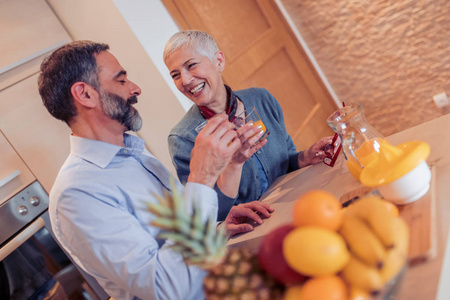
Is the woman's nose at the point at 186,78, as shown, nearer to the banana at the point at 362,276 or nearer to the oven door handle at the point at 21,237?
the oven door handle at the point at 21,237

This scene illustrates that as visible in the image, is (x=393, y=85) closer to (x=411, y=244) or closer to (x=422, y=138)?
(x=422, y=138)

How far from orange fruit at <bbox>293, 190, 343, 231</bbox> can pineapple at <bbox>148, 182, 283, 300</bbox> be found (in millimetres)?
100

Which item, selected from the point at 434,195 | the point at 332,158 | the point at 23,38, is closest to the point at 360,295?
the point at 434,195

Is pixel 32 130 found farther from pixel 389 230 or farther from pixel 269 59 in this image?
Result: pixel 389 230

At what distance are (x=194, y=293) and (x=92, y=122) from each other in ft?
2.35

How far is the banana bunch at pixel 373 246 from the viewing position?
510 mm

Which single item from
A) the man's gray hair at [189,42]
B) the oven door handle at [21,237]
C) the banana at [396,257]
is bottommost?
the banana at [396,257]

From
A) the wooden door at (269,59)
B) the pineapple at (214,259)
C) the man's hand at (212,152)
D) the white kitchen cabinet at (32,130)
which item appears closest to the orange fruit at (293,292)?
the pineapple at (214,259)

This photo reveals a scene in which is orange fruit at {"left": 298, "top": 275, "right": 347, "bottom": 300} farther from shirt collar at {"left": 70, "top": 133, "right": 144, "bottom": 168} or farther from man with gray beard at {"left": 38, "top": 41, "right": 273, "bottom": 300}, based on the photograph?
shirt collar at {"left": 70, "top": 133, "right": 144, "bottom": 168}

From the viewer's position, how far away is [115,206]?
1131 millimetres

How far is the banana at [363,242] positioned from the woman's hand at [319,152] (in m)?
0.94

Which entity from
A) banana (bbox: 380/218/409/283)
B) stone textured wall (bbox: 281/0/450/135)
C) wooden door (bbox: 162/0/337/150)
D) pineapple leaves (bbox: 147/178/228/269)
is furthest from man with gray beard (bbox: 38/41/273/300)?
stone textured wall (bbox: 281/0/450/135)

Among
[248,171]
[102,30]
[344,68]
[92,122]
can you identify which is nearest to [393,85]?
[344,68]

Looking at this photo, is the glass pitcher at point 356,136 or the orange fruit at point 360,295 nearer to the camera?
the orange fruit at point 360,295
